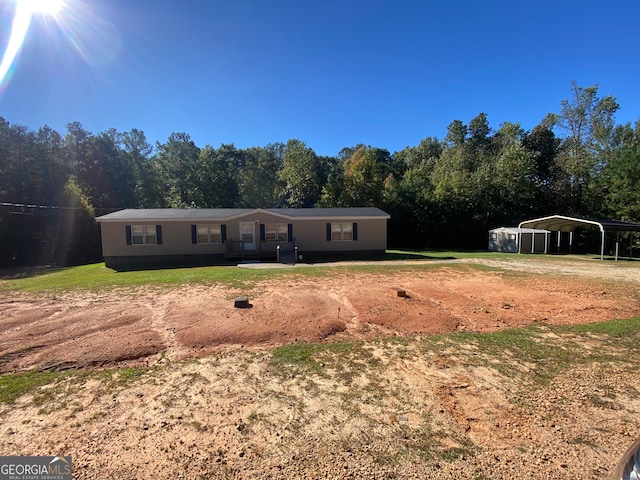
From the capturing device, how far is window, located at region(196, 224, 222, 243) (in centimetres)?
1772

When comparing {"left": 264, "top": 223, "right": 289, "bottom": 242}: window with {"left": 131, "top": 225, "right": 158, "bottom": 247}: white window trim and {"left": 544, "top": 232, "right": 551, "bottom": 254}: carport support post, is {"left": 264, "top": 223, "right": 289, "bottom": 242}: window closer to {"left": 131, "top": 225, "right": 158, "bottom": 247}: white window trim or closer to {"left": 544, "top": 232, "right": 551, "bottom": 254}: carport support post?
{"left": 131, "top": 225, "right": 158, "bottom": 247}: white window trim

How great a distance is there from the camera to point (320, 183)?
35.3m

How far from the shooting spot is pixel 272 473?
2.46 m

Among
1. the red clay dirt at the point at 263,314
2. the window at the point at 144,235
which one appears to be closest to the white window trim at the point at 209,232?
the window at the point at 144,235

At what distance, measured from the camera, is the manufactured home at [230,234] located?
1683 cm

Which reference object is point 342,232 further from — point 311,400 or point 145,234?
point 311,400

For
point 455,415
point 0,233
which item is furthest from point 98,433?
point 0,233

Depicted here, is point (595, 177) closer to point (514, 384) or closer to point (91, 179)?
point (514, 384)

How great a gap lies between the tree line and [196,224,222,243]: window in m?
11.1

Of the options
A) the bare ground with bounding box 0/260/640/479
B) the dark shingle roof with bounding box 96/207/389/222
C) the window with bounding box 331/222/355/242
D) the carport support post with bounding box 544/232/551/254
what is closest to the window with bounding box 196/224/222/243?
the dark shingle roof with bounding box 96/207/389/222

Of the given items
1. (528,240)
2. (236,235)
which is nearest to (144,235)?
(236,235)

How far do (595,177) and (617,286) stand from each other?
2497 centimetres

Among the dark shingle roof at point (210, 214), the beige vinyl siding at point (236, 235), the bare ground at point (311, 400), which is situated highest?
the dark shingle roof at point (210, 214)

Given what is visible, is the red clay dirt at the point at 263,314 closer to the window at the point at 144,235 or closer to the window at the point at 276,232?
the window at the point at 144,235
